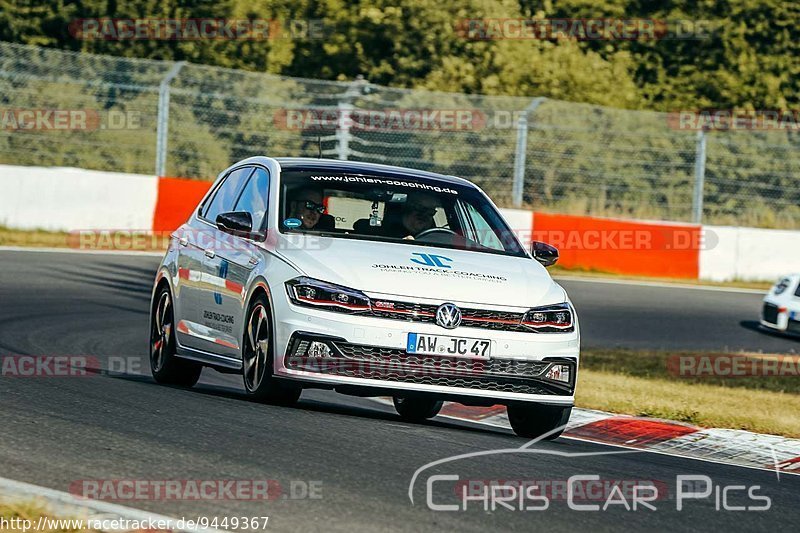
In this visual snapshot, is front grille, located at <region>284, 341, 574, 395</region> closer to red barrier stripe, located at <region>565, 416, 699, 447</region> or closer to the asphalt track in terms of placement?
the asphalt track

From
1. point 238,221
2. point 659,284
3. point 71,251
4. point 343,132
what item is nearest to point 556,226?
point 659,284

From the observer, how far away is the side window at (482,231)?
31.2ft

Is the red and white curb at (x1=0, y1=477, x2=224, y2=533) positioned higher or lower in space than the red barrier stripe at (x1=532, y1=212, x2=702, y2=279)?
higher

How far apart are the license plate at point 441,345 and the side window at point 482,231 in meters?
1.35

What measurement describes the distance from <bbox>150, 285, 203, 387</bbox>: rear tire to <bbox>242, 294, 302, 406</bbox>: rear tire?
138 centimetres

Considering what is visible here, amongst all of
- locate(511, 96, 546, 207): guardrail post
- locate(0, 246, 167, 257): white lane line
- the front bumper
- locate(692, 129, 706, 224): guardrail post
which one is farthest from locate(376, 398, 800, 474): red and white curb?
locate(692, 129, 706, 224): guardrail post

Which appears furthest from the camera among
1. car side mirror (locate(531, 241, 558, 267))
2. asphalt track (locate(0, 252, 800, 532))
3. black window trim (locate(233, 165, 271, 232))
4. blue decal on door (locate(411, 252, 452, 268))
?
car side mirror (locate(531, 241, 558, 267))

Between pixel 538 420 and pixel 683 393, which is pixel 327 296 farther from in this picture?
pixel 683 393

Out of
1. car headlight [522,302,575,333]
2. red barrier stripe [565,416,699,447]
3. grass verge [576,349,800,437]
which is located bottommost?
grass verge [576,349,800,437]

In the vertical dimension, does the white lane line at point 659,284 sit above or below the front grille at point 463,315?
below

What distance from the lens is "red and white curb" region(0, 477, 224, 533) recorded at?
5.28m

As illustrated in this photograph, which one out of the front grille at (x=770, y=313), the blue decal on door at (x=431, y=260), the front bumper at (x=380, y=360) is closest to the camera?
the front bumper at (x=380, y=360)

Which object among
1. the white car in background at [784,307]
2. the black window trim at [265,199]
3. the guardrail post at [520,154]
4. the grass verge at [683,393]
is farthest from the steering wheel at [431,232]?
the guardrail post at [520,154]

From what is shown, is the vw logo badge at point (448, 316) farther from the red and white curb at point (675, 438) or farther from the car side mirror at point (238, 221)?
the red and white curb at point (675, 438)
